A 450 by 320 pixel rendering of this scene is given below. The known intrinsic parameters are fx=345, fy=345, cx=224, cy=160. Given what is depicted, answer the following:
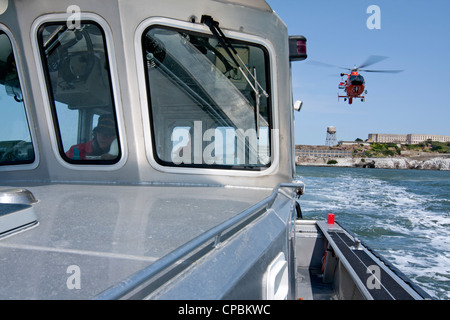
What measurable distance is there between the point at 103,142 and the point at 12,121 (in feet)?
2.55

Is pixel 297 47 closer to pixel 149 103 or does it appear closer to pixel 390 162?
→ pixel 149 103

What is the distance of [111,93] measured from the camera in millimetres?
2568

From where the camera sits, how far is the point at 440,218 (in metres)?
14.6

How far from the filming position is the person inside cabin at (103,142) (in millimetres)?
2613

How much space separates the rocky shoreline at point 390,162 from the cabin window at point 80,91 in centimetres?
8206

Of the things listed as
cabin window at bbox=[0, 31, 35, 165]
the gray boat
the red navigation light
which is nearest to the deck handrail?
the gray boat

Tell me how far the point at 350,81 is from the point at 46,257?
130 ft

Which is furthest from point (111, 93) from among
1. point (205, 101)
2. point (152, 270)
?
point (152, 270)

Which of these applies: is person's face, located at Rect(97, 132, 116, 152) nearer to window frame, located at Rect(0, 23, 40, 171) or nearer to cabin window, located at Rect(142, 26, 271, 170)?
cabin window, located at Rect(142, 26, 271, 170)

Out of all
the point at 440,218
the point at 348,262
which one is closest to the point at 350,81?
the point at 440,218

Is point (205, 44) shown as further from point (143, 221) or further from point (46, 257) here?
point (46, 257)

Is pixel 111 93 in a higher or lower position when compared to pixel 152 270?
higher

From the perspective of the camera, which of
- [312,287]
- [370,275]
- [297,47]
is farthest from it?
[312,287]

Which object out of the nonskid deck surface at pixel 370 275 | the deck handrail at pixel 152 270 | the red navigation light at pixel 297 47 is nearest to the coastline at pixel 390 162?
the nonskid deck surface at pixel 370 275
